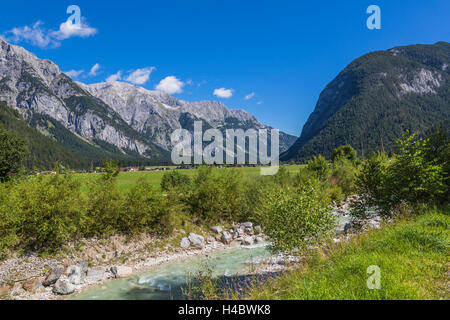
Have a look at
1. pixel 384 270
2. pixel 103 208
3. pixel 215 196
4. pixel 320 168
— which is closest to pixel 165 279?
pixel 103 208

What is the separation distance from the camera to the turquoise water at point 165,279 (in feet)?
50.6

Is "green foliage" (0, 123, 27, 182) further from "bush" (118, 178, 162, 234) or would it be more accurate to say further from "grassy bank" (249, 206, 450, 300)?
"grassy bank" (249, 206, 450, 300)

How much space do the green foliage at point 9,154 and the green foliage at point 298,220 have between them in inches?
1538

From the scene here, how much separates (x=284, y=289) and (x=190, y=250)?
2049cm

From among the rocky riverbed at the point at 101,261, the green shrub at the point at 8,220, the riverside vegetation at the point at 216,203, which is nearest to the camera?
the riverside vegetation at the point at 216,203

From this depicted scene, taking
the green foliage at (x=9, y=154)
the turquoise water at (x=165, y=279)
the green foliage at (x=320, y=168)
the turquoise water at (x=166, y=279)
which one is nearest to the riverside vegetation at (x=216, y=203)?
the green foliage at (x=9, y=154)

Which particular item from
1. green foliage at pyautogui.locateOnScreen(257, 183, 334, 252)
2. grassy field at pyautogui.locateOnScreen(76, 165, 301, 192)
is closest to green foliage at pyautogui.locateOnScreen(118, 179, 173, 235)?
grassy field at pyautogui.locateOnScreen(76, 165, 301, 192)

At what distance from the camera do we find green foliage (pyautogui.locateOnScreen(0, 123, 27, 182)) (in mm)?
34188

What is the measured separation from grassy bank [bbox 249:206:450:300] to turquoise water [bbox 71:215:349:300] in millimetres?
6493

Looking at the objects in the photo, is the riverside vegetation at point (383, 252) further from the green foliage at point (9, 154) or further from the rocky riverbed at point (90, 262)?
the green foliage at point (9, 154)

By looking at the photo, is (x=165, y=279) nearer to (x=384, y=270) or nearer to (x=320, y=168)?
(x=384, y=270)

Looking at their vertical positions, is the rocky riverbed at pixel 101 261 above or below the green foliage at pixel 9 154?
below

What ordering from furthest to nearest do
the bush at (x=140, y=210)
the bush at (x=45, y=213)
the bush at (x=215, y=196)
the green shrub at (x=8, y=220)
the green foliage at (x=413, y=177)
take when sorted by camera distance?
the bush at (x=215, y=196), the bush at (x=140, y=210), the bush at (x=45, y=213), the green shrub at (x=8, y=220), the green foliage at (x=413, y=177)

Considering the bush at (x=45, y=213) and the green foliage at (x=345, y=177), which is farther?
the green foliage at (x=345, y=177)
